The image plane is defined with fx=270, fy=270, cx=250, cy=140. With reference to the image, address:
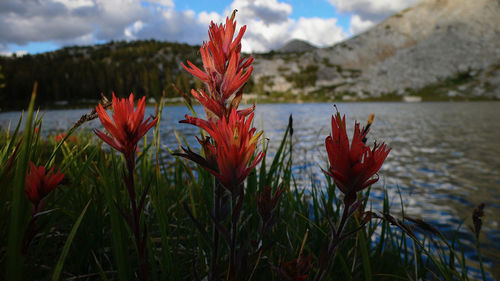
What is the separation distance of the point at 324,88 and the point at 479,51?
74.1 meters

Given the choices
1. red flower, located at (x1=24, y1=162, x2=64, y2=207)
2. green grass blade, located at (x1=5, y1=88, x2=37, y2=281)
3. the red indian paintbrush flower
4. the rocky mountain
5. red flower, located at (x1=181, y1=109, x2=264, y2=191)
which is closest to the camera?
green grass blade, located at (x1=5, y1=88, x2=37, y2=281)

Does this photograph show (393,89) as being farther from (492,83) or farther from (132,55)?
(132,55)

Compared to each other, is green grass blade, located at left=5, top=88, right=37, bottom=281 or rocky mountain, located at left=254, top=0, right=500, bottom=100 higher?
rocky mountain, located at left=254, top=0, right=500, bottom=100

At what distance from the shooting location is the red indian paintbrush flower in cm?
93

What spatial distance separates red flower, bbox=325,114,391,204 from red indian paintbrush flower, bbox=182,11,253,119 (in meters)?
0.31

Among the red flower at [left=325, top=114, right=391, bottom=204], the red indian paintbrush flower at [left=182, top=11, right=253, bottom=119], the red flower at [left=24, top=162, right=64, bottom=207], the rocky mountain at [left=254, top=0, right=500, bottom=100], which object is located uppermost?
the rocky mountain at [left=254, top=0, right=500, bottom=100]

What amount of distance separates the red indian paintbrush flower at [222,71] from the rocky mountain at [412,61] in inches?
4702

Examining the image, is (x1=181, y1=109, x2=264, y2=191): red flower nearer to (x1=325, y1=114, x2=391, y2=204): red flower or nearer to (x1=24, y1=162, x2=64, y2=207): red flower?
(x1=325, y1=114, x2=391, y2=204): red flower

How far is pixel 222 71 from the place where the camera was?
995 millimetres

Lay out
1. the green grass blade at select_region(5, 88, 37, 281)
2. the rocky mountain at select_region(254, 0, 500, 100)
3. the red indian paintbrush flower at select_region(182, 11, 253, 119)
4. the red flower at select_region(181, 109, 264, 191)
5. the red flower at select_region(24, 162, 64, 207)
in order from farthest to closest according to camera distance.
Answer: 1. the rocky mountain at select_region(254, 0, 500, 100)
2. the red flower at select_region(24, 162, 64, 207)
3. the red indian paintbrush flower at select_region(182, 11, 253, 119)
4. the red flower at select_region(181, 109, 264, 191)
5. the green grass blade at select_region(5, 88, 37, 281)

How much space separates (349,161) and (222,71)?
54 centimetres

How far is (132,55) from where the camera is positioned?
170 metres

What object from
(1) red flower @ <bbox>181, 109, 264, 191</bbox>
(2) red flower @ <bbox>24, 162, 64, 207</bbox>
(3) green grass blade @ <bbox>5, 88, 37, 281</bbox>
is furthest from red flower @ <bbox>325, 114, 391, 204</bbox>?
(2) red flower @ <bbox>24, 162, 64, 207</bbox>

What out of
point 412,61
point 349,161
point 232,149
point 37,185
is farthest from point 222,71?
point 412,61
